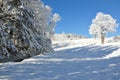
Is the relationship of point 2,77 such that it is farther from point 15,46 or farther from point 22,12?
point 22,12

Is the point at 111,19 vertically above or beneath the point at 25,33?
above

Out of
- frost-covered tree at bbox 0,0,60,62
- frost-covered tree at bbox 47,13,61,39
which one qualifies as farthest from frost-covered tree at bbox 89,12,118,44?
frost-covered tree at bbox 0,0,60,62

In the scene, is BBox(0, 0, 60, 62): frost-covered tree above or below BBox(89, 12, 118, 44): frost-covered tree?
below

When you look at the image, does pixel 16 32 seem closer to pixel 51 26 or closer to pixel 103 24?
pixel 51 26

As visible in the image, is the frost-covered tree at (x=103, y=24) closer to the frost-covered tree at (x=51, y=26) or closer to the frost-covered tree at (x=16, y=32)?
the frost-covered tree at (x=51, y=26)

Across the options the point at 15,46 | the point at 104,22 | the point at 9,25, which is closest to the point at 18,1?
the point at 9,25

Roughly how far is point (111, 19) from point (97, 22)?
149 inches

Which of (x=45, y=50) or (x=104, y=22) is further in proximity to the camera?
(x=104, y=22)

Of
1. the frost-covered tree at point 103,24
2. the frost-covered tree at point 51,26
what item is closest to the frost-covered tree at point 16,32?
the frost-covered tree at point 51,26

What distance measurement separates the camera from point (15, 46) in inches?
529

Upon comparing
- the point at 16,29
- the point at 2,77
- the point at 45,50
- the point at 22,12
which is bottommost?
the point at 2,77

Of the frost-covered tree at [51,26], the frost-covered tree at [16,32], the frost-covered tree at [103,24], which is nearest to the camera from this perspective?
the frost-covered tree at [16,32]

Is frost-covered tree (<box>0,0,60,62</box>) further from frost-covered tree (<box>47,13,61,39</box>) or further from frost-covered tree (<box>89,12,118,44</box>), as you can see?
frost-covered tree (<box>89,12,118,44</box>)

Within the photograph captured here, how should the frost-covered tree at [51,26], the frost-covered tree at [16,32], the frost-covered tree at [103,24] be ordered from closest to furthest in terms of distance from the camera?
1. the frost-covered tree at [16,32]
2. the frost-covered tree at [51,26]
3. the frost-covered tree at [103,24]
